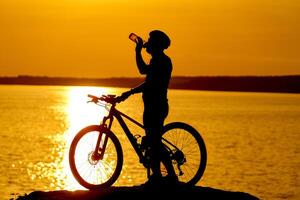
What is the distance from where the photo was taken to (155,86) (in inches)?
507

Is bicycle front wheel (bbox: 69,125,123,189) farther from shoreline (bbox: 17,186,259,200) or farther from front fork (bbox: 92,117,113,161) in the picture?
shoreline (bbox: 17,186,259,200)

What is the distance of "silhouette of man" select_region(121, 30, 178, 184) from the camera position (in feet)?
42.2

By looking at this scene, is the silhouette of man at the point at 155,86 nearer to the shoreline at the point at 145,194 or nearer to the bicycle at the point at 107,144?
the bicycle at the point at 107,144

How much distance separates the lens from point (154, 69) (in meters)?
12.9

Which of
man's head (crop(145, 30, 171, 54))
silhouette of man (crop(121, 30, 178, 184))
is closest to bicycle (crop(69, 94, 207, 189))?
silhouette of man (crop(121, 30, 178, 184))

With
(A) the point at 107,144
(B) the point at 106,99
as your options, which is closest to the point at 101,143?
(A) the point at 107,144

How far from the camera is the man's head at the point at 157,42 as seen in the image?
12938 millimetres

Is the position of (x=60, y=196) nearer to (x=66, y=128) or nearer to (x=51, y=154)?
(x=51, y=154)

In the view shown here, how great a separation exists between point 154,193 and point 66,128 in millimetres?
127513

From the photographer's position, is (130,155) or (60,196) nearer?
(60,196)

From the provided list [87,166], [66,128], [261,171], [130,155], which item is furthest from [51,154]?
[87,166]

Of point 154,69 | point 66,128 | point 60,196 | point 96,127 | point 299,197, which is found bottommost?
point 60,196

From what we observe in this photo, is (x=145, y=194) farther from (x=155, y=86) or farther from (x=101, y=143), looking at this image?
(x=155, y=86)

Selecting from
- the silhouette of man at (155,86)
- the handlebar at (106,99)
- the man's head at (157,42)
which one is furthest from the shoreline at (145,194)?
the man's head at (157,42)
